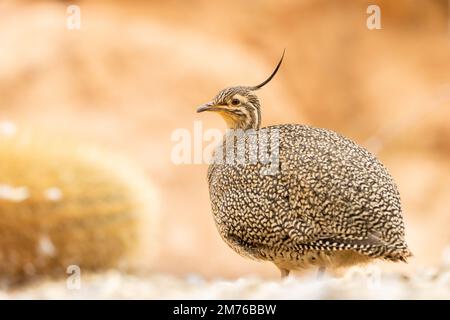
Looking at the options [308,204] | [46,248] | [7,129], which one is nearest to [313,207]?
[308,204]

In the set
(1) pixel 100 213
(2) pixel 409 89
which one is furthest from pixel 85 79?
(1) pixel 100 213

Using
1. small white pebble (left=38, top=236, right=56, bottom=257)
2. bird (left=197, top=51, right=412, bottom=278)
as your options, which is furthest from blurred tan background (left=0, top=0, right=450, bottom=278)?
bird (left=197, top=51, right=412, bottom=278)

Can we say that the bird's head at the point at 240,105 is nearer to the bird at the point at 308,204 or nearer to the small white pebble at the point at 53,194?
the bird at the point at 308,204

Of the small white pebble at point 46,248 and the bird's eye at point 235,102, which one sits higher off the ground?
the bird's eye at point 235,102

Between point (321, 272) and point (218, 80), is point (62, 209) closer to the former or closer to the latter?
point (321, 272)

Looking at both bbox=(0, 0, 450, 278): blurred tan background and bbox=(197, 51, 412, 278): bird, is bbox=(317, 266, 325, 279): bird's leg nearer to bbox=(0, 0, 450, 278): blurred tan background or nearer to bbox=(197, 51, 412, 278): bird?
bbox=(197, 51, 412, 278): bird

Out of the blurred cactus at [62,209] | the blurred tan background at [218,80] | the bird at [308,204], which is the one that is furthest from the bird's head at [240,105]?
the blurred tan background at [218,80]
